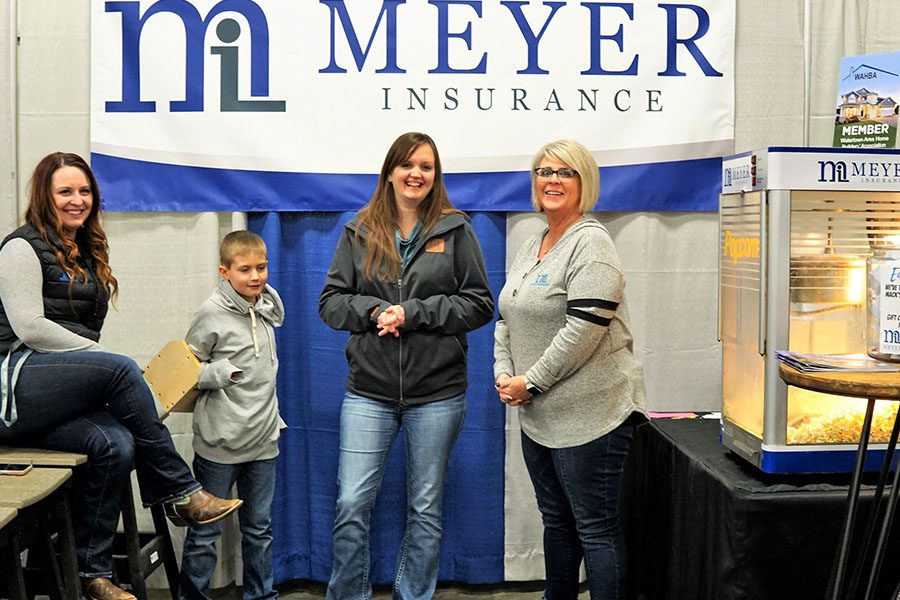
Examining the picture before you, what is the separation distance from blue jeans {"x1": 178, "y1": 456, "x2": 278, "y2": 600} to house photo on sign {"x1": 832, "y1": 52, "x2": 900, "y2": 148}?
2.04 meters

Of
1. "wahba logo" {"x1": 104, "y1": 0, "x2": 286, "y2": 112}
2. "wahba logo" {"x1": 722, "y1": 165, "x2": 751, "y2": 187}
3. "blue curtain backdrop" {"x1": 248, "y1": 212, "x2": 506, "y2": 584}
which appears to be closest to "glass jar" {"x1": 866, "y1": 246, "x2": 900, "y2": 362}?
"wahba logo" {"x1": 722, "y1": 165, "x2": 751, "y2": 187}

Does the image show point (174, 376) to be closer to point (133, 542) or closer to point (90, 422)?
point (90, 422)

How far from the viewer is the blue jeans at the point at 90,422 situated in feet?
8.86

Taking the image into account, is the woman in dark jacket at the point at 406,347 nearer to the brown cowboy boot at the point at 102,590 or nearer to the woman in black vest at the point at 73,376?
the woman in black vest at the point at 73,376

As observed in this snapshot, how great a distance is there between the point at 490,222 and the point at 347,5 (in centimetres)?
95

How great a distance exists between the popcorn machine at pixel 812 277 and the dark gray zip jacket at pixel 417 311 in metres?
0.94

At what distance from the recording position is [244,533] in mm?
3098

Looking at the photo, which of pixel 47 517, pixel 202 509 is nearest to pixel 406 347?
pixel 202 509

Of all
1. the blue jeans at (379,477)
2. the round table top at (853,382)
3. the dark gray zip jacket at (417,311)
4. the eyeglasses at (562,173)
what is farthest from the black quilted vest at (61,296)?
the round table top at (853,382)

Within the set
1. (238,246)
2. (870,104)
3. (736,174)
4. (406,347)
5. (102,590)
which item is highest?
(870,104)

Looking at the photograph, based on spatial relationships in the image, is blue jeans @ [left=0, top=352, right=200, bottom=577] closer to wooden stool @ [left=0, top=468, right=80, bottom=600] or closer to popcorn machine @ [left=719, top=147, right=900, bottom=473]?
wooden stool @ [left=0, top=468, right=80, bottom=600]

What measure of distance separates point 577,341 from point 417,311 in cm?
55

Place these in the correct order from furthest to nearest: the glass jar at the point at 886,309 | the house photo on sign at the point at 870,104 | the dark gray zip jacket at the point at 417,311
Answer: the dark gray zip jacket at the point at 417,311 → the house photo on sign at the point at 870,104 → the glass jar at the point at 886,309

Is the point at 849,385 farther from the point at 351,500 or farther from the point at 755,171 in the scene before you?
the point at 351,500
